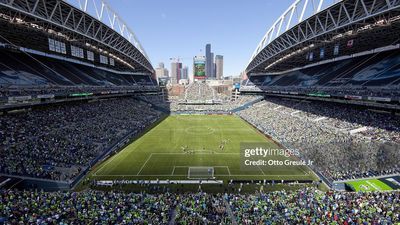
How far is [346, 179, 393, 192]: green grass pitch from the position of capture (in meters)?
19.8

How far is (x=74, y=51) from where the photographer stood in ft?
160

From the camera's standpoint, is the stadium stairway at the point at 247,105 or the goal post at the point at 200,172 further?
the stadium stairway at the point at 247,105

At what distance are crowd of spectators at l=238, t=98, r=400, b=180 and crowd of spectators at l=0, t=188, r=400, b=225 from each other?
21.4 feet

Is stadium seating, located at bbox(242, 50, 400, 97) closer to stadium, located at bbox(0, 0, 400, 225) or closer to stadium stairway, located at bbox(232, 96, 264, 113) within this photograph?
stadium, located at bbox(0, 0, 400, 225)

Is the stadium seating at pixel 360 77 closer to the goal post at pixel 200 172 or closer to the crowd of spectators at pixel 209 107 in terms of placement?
the crowd of spectators at pixel 209 107

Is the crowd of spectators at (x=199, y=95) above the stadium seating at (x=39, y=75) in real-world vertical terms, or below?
below

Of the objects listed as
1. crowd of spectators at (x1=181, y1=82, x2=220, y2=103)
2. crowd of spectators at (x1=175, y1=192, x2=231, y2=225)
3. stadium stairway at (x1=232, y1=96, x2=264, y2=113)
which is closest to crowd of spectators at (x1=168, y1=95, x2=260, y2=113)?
stadium stairway at (x1=232, y1=96, x2=264, y2=113)

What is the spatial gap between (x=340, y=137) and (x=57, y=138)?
124ft

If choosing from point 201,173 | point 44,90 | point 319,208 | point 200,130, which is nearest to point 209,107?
point 200,130

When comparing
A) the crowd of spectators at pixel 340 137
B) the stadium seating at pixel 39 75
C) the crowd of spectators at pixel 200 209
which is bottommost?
the crowd of spectators at pixel 200 209

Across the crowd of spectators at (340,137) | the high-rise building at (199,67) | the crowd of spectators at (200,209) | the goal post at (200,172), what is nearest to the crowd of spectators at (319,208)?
the crowd of spectators at (200,209)

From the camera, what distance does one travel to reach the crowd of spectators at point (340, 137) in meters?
23.0

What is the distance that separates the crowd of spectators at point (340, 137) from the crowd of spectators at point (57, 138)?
27.3m

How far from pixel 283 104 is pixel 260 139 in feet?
79.7
